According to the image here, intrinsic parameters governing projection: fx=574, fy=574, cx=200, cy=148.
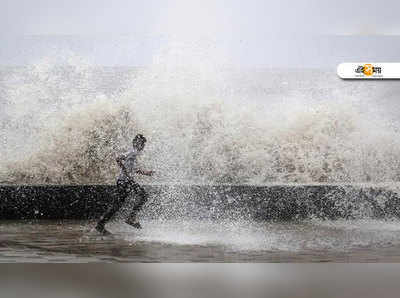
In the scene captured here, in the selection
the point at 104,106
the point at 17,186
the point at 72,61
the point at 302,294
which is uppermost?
the point at 72,61

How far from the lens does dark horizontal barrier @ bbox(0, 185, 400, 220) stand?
5.30m

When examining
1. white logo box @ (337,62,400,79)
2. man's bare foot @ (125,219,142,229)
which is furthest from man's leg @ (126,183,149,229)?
white logo box @ (337,62,400,79)

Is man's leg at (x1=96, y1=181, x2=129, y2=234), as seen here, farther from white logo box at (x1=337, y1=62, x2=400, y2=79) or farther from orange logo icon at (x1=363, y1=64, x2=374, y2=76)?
orange logo icon at (x1=363, y1=64, x2=374, y2=76)

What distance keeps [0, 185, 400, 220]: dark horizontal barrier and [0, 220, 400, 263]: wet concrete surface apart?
0.53 feet

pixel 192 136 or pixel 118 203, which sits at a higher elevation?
pixel 192 136

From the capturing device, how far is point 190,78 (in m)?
Result: 7.87

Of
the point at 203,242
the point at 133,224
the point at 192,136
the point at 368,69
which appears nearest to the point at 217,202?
the point at 133,224

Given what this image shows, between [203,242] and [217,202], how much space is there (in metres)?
1.15

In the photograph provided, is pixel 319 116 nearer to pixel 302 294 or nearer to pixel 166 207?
pixel 166 207

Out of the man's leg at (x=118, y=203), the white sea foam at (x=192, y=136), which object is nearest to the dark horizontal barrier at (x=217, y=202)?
the man's leg at (x=118, y=203)

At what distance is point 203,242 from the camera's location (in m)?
4.28

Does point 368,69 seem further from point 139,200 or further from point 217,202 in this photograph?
point 139,200

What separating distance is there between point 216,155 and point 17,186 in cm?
255

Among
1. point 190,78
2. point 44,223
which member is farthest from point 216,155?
point 44,223
